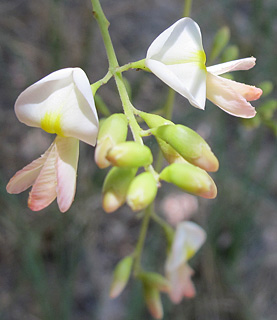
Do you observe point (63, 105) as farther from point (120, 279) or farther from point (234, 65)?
point (120, 279)

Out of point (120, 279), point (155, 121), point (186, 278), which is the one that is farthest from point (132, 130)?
point (186, 278)

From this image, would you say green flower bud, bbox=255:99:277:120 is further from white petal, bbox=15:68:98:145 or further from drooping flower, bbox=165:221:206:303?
white petal, bbox=15:68:98:145

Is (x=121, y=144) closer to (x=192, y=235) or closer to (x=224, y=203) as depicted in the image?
(x=192, y=235)

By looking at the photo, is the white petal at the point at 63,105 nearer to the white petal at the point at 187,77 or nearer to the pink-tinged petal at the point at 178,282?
the white petal at the point at 187,77

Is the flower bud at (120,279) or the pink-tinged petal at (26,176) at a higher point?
the pink-tinged petal at (26,176)

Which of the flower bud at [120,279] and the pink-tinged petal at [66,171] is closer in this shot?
the pink-tinged petal at [66,171]

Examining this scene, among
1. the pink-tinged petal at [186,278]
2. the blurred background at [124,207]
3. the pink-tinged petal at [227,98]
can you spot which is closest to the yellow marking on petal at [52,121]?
the pink-tinged petal at [227,98]
